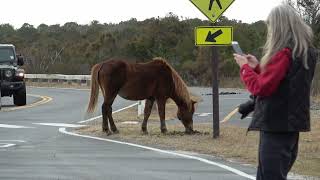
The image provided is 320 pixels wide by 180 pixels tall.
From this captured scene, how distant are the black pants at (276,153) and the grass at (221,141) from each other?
4.44m

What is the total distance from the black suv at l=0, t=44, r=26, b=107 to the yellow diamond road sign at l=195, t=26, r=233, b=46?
13.0m

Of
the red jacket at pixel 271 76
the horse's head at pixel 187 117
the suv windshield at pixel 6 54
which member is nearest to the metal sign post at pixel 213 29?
the horse's head at pixel 187 117

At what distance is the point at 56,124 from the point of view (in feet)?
62.9

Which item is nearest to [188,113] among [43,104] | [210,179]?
[210,179]

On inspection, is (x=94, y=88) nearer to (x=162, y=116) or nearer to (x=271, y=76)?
(x=162, y=116)

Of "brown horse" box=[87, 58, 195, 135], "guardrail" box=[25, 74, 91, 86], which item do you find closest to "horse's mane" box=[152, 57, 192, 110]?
"brown horse" box=[87, 58, 195, 135]

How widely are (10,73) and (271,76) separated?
21.4 metres

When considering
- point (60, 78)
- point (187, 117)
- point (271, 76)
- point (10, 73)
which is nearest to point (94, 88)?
point (187, 117)

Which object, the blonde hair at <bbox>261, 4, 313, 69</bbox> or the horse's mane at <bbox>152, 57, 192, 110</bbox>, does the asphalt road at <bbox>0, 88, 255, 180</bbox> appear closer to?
the horse's mane at <bbox>152, 57, 192, 110</bbox>

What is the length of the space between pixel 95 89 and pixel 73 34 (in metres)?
74.6

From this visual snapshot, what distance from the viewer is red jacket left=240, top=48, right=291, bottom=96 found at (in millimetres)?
5352

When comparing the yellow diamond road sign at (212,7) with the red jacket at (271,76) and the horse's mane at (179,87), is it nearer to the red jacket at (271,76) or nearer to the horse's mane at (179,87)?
the horse's mane at (179,87)

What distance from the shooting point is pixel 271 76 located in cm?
536

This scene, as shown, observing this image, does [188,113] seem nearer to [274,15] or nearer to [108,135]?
[108,135]
